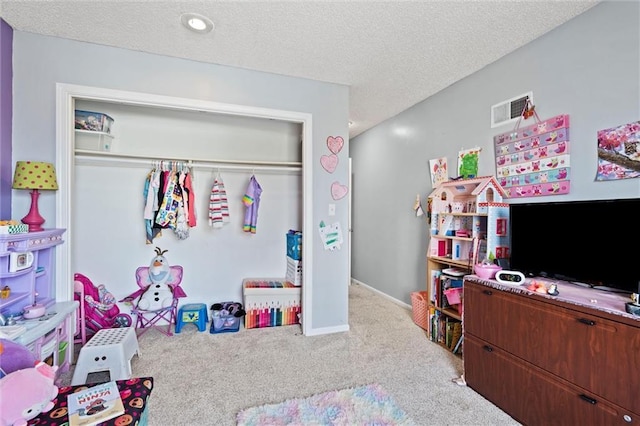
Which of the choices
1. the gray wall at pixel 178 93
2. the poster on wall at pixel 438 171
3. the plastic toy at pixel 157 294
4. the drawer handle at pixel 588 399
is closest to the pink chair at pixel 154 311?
the plastic toy at pixel 157 294

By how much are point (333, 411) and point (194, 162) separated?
8.39 ft

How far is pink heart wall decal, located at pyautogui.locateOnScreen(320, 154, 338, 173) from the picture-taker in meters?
3.01

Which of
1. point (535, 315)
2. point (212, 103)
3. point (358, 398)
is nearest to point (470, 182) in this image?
point (535, 315)

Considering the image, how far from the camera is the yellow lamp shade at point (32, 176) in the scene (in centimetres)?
201

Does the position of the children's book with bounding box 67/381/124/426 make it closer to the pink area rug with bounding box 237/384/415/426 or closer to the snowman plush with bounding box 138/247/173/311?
the pink area rug with bounding box 237/384/415/426

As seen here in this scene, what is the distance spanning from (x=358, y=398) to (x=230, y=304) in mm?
1807

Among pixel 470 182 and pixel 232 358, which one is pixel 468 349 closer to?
pixel 470 182

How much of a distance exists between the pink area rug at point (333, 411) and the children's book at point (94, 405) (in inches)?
28.0

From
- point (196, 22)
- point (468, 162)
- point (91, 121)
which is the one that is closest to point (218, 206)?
point (91, 121)

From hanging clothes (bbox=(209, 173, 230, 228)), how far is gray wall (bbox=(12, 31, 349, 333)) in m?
0.64

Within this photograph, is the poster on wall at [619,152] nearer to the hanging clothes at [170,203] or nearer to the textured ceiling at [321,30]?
the textured ceiling at [321,30]

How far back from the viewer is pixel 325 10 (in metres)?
1.94

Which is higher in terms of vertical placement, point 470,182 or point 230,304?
point 470,182

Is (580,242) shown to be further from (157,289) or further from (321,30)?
(157,289)
